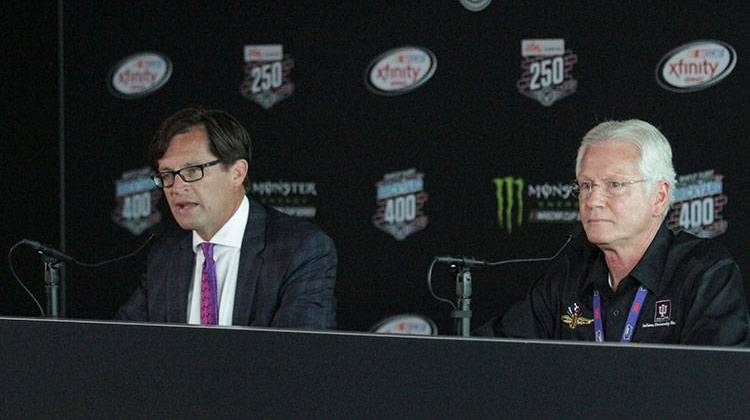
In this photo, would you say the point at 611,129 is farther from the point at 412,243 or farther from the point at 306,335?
the point at 412,243

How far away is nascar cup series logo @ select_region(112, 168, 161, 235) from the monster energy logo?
161cm

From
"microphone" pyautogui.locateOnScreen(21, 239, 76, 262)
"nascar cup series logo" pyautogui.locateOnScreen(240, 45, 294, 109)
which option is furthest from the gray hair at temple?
"nascar cup series logo" pyautogui.locateOnScreen(240, 45, 294, 109)

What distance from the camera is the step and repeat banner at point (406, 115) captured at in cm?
394

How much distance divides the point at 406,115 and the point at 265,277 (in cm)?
193

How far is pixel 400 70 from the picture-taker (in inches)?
169

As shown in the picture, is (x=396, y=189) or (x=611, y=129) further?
(x=396, y=189)

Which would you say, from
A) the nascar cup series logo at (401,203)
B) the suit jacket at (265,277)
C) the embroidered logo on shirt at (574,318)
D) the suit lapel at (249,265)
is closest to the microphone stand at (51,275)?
the suit jacket at (265,277)

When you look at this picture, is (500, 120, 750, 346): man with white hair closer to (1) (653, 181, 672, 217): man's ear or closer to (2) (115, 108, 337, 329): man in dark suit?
(1) (653, 181, 672, 217): man's ear

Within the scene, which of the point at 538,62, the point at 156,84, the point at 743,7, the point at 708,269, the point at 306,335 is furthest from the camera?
the point at 156,84

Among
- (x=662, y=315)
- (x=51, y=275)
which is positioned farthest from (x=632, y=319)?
(x=51, y=275)

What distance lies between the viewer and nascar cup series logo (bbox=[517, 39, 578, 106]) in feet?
A: 13.4

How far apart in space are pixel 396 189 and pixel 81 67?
1.65m

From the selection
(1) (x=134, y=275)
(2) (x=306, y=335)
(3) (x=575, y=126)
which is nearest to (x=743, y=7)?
(3) (x=575, y=126)

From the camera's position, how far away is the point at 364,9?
4.35 meters
